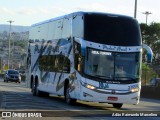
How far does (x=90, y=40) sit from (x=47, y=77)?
6.73 m

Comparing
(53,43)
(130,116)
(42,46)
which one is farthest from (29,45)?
(130,116)

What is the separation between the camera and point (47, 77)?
2725 centimetres

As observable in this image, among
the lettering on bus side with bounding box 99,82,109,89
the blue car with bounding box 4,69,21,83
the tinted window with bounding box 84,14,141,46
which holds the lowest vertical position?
the blue car with bounding box 4,69,21,83

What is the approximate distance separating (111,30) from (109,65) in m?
1.49

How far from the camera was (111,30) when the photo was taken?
70.5 feet

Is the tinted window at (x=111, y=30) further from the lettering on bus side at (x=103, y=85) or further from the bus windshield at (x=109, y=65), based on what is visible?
the lettering on bus side at (x=103, y=85)

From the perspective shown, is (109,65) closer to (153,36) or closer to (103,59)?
(103,59)

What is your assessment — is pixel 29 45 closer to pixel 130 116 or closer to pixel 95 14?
pixel 95 14

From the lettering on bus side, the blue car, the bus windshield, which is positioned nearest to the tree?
the blue car

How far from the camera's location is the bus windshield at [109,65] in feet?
68.8

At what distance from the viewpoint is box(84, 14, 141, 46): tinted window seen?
2120 centimetres

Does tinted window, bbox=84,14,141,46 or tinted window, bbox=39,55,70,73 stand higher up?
tinted window, bbox=84,14,141,46

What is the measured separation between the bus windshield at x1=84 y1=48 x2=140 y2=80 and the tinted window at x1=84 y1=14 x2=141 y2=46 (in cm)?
49

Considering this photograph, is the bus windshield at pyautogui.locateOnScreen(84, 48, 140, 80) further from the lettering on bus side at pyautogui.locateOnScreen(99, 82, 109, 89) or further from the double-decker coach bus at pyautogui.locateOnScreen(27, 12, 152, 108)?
the lettering on bus side at pyautogui.locateOnScreen(99, 82, 109, 89)
